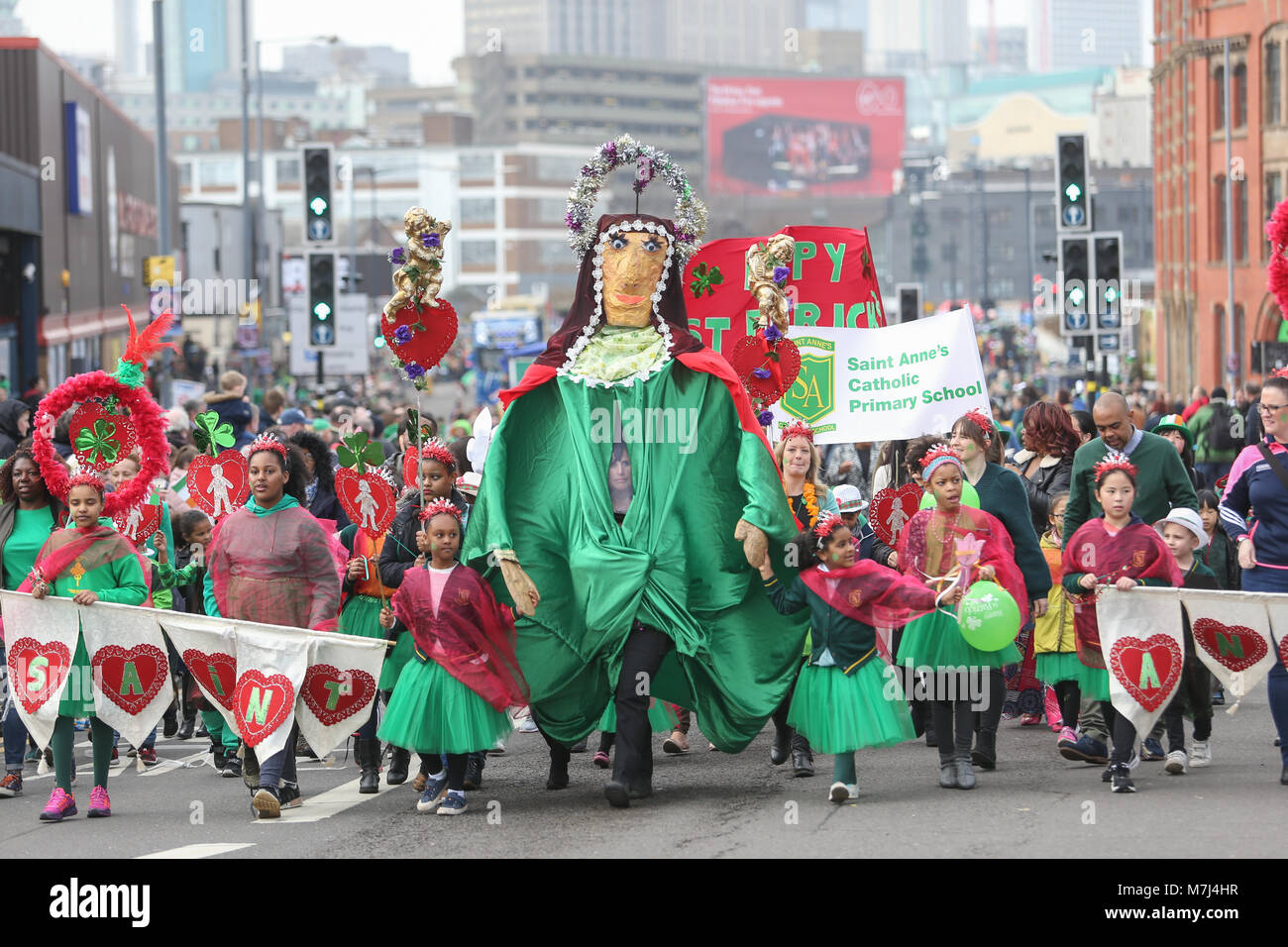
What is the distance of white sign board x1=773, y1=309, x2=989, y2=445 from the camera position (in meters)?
12.3

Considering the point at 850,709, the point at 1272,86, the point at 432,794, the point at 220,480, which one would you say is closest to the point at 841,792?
the point at 850,709

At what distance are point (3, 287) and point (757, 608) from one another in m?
25.0

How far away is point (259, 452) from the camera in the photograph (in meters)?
8.99

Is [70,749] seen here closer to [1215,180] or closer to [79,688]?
[79,688]

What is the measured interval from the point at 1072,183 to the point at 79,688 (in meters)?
12.2

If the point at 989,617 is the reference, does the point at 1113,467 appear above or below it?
above

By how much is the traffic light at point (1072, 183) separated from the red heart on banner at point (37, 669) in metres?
11.7

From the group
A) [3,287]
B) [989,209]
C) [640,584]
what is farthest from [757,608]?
[989,209]

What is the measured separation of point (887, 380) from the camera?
12.4 m

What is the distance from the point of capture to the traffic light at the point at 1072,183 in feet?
60.2

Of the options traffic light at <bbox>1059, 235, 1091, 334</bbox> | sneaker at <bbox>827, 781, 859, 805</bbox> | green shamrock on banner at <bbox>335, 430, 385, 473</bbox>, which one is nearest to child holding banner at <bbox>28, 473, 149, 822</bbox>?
green shamrock on banner at <bbox>335, 430, 385, 473</bbox>

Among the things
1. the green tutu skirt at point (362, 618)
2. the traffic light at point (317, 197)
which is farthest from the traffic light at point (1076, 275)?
the green tutu skirt at point (362, 618)

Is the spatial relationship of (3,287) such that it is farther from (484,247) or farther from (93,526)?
(484,247)

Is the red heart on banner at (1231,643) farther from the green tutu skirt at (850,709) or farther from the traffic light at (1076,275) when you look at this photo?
the traffic light at (1076,275)
